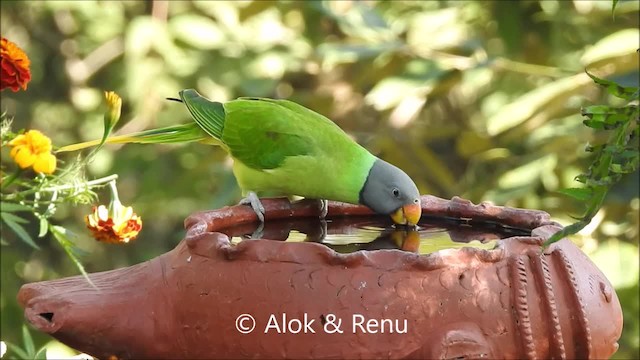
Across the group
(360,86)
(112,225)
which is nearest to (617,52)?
(360,86)

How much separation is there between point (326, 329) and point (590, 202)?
378 millimetres

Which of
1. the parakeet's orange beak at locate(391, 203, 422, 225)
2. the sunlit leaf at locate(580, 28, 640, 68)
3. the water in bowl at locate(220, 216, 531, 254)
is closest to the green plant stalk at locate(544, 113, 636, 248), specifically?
the water in bowl at locate(220, 216, 531, 254)

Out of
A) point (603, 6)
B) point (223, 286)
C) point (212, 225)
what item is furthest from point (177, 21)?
point (223, 286)

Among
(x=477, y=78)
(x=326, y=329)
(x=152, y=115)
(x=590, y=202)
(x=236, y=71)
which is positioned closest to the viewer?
(x=590, y=202)

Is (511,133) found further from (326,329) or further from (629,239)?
(326,329)

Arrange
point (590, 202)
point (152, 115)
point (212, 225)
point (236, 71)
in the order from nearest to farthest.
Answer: point (590, 202) → point (212, 225) → point (236, 71) → point (152, 115)

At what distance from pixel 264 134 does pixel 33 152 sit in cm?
47

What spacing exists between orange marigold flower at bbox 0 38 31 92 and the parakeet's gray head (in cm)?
57

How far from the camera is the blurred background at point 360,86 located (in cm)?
309

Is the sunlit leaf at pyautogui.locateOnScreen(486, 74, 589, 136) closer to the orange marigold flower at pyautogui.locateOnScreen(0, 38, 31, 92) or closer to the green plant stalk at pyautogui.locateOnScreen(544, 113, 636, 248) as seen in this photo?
the orange marigold flower at pyautogui.locateOnScreen(0, 38, 31, 92)

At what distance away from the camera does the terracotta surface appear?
4.22 feet

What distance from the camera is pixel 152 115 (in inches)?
161

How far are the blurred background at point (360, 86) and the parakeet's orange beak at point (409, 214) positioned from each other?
1.19 metres

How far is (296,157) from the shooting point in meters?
1.78
